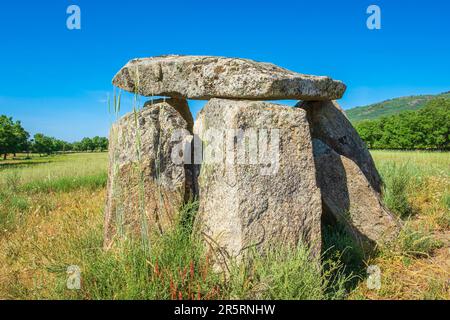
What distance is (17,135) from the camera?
50969mm

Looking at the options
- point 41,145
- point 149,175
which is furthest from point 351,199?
point 41,145

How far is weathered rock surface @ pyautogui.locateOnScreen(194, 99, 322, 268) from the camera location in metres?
3.73

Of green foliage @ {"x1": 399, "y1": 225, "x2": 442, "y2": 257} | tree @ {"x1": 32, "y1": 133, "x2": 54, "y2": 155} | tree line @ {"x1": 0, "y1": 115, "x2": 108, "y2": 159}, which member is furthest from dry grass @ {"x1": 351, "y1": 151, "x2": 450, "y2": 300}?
tree @ {"x1": 32, "y1": 133, "x2": 54, "y2": 155}

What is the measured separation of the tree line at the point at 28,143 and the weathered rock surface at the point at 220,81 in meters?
47.8

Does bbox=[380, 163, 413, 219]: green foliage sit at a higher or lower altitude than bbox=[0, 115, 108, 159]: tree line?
lower

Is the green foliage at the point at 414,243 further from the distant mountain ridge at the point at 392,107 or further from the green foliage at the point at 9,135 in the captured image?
the distant mountain ridge at the point at 392,107

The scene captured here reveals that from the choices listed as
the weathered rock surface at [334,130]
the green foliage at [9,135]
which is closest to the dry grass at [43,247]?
the weathered rock surface at [334,130]

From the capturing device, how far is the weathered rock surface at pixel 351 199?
5.16m

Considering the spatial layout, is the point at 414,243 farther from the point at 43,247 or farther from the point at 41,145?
the point at 41,145

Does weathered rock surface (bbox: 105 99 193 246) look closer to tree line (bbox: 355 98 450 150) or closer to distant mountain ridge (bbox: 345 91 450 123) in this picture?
Result: tree line (bbox: 355 98 450 150)

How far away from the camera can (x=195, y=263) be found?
3611 mm

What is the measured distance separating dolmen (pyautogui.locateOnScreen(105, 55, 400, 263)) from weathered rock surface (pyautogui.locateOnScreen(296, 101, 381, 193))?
2 centimetres

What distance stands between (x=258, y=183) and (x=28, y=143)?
68220mm
